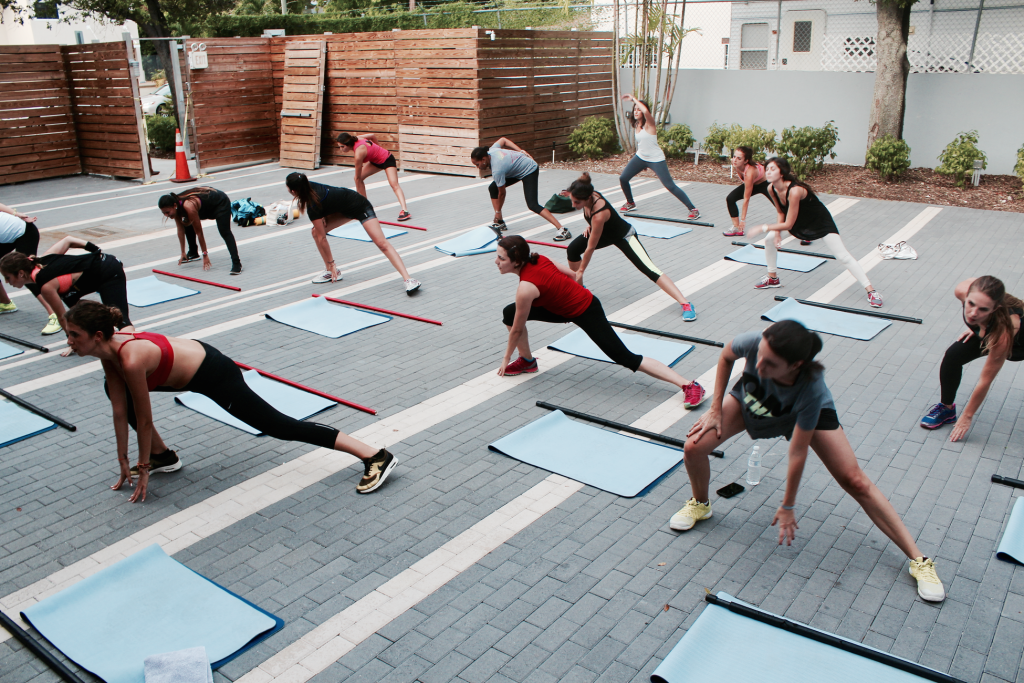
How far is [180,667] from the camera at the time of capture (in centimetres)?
319

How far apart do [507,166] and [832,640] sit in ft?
25.8

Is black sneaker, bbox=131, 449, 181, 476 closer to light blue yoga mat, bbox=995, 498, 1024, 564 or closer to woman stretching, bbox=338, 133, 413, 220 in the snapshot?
light blue yoga mat, bbox=995, 498, 1024, 564

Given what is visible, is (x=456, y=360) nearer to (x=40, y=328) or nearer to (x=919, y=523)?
(x=919, y=523)

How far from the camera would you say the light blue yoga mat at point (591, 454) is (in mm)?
4645

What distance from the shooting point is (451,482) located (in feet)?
15.4

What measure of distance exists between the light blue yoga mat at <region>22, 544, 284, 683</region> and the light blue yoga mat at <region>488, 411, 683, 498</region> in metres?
1.96

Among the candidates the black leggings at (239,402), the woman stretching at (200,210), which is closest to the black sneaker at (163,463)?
the black leggings at (239,402)

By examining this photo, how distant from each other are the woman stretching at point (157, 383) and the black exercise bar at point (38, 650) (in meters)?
1.03

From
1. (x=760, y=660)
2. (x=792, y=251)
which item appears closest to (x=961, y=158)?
(x=792, y=251)

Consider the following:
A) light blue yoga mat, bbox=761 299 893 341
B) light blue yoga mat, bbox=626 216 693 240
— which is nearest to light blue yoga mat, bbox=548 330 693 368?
light blue yoga mat, bbox=761 299 893 341

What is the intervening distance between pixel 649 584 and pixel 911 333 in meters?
4.46

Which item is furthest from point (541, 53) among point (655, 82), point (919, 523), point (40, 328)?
point (919, 523)

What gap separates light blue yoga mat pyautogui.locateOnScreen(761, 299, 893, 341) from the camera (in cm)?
687

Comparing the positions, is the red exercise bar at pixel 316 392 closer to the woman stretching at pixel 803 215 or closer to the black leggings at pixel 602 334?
the black leggings at pixel 602 334
